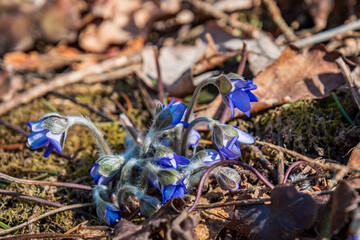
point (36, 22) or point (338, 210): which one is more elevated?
point (36, 22)

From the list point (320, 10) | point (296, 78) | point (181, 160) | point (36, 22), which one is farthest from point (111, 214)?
point (36, 22)

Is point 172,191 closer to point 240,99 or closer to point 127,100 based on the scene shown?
point 240,99

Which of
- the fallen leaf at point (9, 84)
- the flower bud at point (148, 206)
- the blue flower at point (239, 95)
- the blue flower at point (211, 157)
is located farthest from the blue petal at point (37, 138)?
the fallen leaf at point (9, 84)

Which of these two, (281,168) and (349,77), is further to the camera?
(349,77)

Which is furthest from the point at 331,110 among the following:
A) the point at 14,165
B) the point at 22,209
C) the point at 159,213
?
the point at 14,165

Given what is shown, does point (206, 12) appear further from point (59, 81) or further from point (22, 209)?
point (22, 209)

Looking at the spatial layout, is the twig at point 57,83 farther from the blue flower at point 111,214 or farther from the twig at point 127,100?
the blue flower at point 111,214
